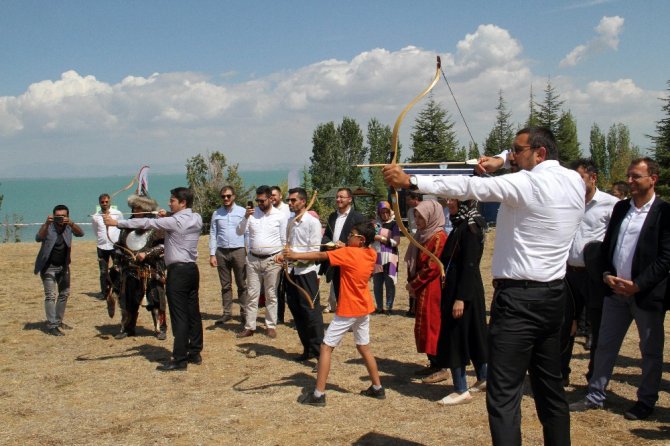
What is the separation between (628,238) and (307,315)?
354 cm

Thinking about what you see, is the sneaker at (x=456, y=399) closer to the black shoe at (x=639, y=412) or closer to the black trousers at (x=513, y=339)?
the black shoe at (x=639, y=412)

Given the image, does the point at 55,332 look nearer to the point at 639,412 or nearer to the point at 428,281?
the point at 428,281

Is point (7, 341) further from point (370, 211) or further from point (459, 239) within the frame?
point (370, 211)

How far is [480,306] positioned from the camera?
5.75 metres

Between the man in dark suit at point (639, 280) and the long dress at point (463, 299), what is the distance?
982 mm

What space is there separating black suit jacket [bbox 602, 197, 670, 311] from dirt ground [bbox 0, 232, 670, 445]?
3.27 ft

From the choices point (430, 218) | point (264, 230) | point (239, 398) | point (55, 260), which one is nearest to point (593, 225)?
point (430, 218)

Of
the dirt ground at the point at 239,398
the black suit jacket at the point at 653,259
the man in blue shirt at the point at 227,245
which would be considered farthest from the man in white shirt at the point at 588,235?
the man in blue shirt at the point at 227,245

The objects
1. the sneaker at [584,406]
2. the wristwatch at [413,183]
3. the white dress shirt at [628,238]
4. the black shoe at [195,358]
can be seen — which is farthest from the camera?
the black shoe at [195,358]

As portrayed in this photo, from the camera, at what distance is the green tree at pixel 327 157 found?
71188 mm

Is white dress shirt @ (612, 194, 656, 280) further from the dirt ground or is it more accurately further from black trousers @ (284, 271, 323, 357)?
black trousers @ (284, 271, 323, 357)

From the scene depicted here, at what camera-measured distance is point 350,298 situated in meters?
5.64

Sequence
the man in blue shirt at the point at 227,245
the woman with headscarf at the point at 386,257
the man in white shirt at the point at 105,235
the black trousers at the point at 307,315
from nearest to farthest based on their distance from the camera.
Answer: the black trousers at the point at 307,315
the man in blue shirt at the point at 227,245
the woman with headscarf at the point at 386,257
the man in white shirt at the point at 105,235

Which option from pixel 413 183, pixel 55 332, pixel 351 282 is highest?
pixel 413 183
